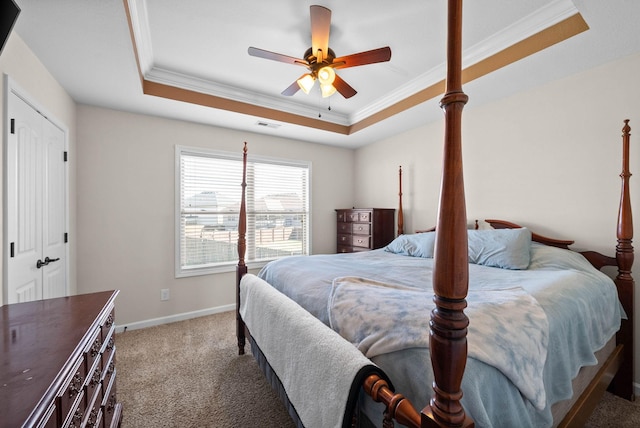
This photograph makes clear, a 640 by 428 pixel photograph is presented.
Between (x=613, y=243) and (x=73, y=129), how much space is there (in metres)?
4.94

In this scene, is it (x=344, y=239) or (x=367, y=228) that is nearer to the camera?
(x=367, y=228)

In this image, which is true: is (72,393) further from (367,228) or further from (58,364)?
(367,228)

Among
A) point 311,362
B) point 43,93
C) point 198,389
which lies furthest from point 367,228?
point 43,93

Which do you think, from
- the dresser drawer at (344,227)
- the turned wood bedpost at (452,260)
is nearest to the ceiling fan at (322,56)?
the turned wood bedpost at (452,260)

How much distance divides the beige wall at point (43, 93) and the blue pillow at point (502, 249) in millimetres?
3388

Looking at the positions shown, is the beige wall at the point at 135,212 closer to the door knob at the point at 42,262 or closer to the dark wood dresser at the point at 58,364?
the door knob at the point at 42,262

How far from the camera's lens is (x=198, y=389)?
2025mm

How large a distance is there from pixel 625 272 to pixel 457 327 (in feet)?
7.45

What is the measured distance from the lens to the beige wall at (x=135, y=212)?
289 centimetres

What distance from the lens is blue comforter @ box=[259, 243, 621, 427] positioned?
906 mm

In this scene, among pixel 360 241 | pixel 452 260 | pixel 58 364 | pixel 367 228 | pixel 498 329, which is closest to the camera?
pixel 452 260

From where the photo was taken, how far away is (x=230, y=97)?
308cm

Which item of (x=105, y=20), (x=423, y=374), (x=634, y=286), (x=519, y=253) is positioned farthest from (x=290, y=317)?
(x=634, y=286)

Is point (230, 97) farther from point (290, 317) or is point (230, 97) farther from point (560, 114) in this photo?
point (560, 114)
